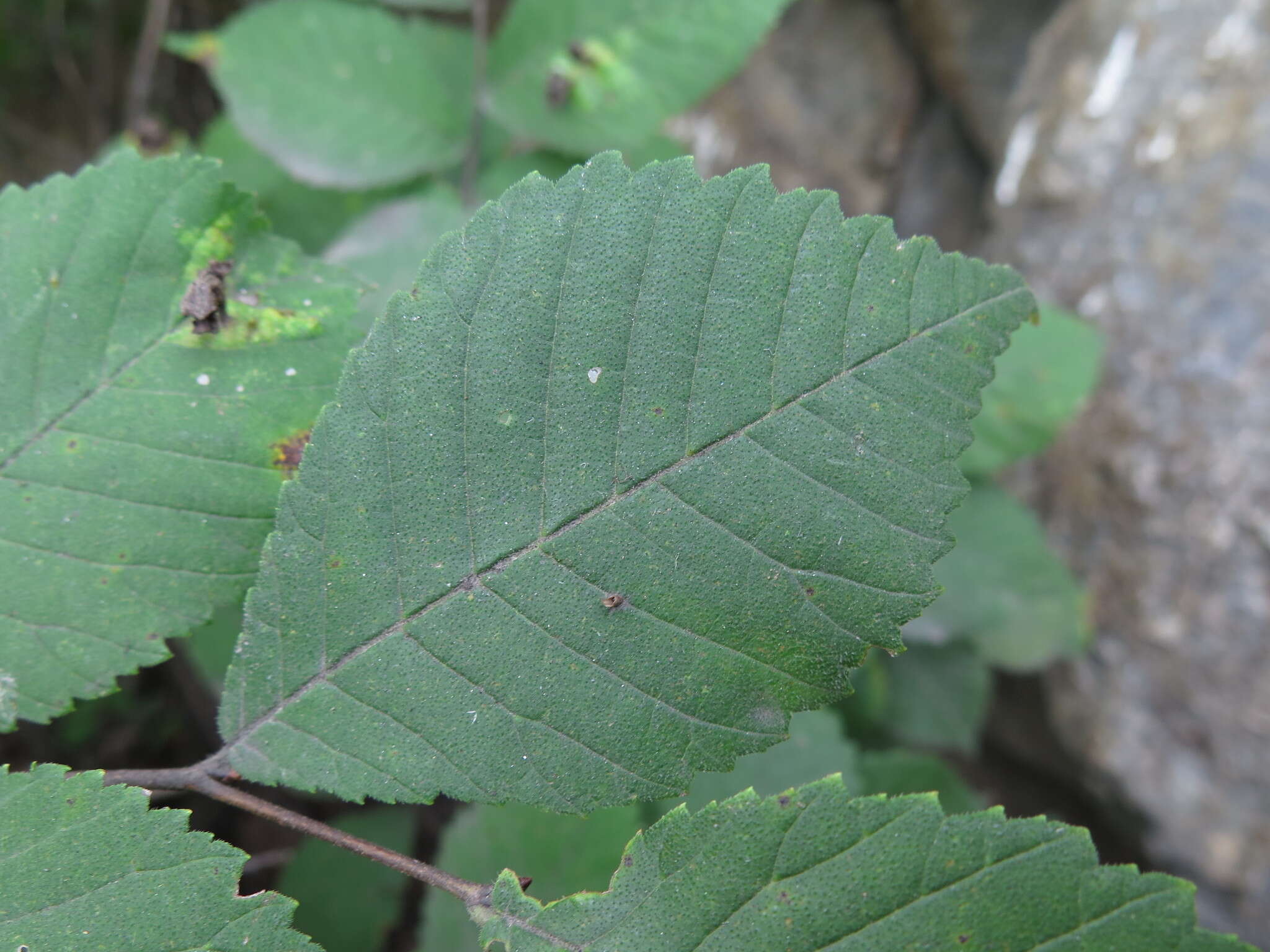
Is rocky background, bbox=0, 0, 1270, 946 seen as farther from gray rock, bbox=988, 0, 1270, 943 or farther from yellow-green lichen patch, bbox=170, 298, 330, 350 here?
yellow-green lichen patch, bbox=170, 298, 330, 350

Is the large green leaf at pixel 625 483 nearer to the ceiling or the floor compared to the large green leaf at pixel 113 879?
nearer to the ceiling

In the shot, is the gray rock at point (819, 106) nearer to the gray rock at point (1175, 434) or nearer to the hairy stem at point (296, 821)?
the gray rock at point (1175, 434)

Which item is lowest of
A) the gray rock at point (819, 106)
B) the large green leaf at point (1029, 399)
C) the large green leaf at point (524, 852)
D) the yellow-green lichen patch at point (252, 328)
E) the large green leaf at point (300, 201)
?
the large green leaf at point (524, 852)

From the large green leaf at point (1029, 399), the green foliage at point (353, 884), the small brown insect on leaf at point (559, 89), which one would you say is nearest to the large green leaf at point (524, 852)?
the green foliage at point (353, 884)

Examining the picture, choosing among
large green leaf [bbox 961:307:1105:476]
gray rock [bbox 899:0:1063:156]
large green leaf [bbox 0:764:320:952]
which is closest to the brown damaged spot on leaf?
large green leaf [bbox 0:764:320:952]

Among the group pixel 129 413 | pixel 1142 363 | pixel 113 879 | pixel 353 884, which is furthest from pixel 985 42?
pixel 113 879

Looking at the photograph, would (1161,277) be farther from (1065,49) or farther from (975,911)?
(975,911)

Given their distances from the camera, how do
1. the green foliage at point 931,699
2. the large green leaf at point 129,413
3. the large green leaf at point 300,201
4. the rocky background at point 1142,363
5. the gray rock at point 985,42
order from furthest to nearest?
1. the gray rock at point 985,42
2. the green foliage at point 931,699
3. the rocky background at point 1142,363
4. the large green leaf at point 300,201
5. the large green leaf at point 129,413
